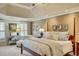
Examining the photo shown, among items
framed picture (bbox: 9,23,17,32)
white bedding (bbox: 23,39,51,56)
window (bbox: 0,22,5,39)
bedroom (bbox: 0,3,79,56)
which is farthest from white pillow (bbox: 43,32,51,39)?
window (bbox: 0,22,5,39)

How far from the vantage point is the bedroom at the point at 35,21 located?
2506 mm

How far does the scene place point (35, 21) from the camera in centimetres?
269

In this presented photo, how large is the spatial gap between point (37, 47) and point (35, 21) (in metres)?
0.60

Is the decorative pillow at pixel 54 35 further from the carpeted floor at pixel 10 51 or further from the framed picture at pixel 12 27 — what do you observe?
the framed picture at pixel 12 27

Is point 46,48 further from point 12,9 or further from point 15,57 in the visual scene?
point 12,9

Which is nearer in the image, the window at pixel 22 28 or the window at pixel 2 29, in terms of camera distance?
the window at pixel 2 29

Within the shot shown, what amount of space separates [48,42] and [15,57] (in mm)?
811

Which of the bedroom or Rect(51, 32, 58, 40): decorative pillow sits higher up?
the bedroom

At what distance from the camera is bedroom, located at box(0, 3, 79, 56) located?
8.22 ft

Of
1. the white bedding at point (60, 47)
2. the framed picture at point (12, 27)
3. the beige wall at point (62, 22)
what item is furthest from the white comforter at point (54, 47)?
the framed picture at point (12, 27)

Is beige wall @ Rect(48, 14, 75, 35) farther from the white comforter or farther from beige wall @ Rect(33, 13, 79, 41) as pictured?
the white comforter

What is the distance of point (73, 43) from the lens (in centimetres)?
253

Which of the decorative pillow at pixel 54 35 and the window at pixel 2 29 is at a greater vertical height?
the window at pixel 2 29

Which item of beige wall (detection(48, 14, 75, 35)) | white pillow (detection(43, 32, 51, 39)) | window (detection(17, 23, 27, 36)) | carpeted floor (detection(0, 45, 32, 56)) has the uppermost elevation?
beige wall (detection(48, 14, 75, 35))
